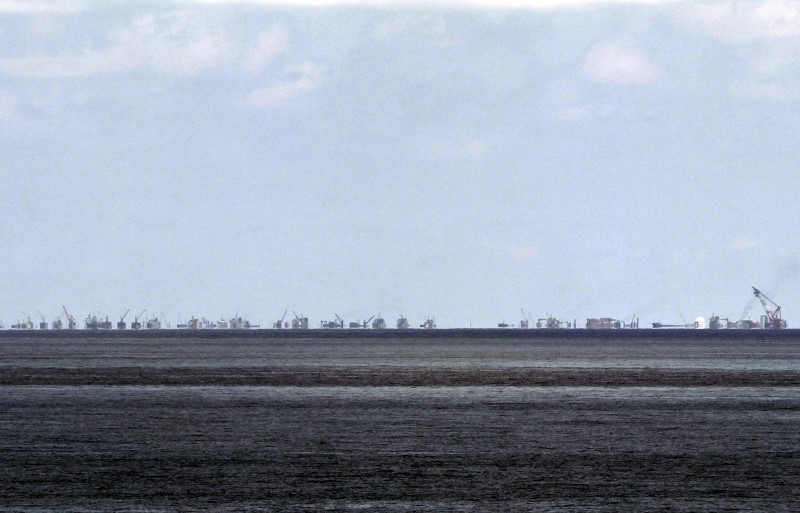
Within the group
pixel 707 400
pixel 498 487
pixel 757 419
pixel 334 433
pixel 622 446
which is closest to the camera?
pixel 498 487

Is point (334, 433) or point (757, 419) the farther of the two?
point (757, 419)

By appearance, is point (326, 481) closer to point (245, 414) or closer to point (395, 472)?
point (395, 472)

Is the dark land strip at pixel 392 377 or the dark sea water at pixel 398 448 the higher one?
the dark land strip at pixel 392 377

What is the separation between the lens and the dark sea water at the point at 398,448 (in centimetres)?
2973

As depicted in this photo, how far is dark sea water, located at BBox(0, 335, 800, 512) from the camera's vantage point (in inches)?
1171

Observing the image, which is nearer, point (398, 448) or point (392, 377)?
point (398, 448)

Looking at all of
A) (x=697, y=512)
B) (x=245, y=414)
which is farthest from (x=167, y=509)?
(x=245, y=414)

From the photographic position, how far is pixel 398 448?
41.2 metres

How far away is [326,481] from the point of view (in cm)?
3275

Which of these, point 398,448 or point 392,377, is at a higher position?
point 392,377

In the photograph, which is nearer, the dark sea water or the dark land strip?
the dark sea water

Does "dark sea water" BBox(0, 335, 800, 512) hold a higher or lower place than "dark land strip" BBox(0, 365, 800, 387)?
lower

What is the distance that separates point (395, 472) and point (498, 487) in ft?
12.9

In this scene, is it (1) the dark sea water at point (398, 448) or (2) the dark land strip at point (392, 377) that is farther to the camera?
(2) the dark land strip at point (392, 377)
